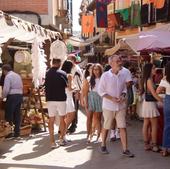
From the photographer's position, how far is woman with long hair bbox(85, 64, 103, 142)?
9648mm

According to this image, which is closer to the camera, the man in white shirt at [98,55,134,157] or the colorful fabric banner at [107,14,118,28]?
the man in white shirt at [98,55,134,157]

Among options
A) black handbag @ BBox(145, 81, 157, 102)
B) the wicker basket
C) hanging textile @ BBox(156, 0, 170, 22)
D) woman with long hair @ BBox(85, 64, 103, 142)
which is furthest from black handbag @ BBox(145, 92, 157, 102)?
hanging textile @ BBox(156, 0, 170, 22)

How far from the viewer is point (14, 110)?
10.3 metres

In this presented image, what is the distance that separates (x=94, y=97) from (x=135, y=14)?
15.5m

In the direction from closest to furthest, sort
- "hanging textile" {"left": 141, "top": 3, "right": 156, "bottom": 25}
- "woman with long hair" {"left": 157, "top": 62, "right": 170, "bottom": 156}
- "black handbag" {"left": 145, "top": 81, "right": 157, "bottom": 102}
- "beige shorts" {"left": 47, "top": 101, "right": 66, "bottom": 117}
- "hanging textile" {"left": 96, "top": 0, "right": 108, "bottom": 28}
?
"woman with long hair" {"left": 157, "top": 62, "right": 170, "bottom": 156} → "black handbag" {"left": 145, "top": 81, "right": 157, "bottom": 102} → "beige shorts" {"left": 47, "top": 101, "right": 66, "bottom": 117} → "hanging textile" {"left": 141, "top": 3, "right": 156, "bottom": 25} → "hanging textile" {"left": 96, "top": 0, "right": 108, "bottom": 28}

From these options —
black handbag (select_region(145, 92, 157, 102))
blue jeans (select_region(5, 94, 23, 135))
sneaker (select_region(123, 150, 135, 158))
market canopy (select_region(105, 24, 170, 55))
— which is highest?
market canopy (select_region(105, 24, 170, 55))

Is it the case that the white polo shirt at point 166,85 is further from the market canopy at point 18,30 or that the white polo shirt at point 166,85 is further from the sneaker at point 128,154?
the market canopy at point 18,30

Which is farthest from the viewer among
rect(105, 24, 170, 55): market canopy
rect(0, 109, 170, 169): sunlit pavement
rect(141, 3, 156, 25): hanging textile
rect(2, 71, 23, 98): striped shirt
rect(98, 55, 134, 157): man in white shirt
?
rect(141, 3, 156, 25): hanging textile

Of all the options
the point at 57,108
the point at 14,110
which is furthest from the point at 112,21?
the point at 57,108

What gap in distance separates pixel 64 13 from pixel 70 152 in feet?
59.3

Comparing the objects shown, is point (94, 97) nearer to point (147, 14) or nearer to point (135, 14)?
point (147, 14)

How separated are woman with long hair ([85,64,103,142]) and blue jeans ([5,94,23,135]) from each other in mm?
1611

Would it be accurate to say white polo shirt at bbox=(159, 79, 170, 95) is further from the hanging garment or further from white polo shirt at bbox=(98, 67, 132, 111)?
the hanging garment

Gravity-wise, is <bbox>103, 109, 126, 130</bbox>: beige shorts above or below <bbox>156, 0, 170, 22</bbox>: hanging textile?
below
